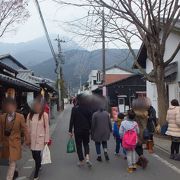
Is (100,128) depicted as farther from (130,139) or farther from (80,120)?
(130,139)

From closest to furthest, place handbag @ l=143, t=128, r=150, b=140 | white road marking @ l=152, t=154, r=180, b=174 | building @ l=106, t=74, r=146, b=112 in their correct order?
white road marking @ l=152, t=154, r=180, b=174, handbag @ l=143, t=128, r=150, b=140, building @ l=106, t=74, r=146, b=112

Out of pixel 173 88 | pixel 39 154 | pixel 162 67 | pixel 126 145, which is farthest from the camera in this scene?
pixel 173 88

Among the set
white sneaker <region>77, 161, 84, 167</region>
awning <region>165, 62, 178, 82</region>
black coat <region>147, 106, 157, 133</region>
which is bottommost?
white sneaker <region>77, 161, 84, 167</region>

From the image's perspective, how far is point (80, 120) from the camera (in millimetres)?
10898

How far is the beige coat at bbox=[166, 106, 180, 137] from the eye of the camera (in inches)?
451

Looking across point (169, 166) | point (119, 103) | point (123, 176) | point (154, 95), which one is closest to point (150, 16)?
point (169, 166)

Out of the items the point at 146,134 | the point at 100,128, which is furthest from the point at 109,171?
the point at 100,128

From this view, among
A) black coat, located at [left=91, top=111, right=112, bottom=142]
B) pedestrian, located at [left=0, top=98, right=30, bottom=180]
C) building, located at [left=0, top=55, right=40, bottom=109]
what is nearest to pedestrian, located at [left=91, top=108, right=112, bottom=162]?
black coat, located at [left=91, top=111, right=112, bottom=142]

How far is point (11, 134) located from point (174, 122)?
502 centimetres

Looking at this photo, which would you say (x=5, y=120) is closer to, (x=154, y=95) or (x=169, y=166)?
(x=169, y=166)

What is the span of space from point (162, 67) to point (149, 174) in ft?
30.8

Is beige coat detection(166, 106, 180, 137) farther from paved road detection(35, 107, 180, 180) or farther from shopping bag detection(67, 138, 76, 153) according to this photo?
shopping bag detection(67, 138, 76, 153)

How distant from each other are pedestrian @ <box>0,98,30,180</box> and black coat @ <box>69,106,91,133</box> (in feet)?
8.34

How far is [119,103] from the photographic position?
41031 mm
